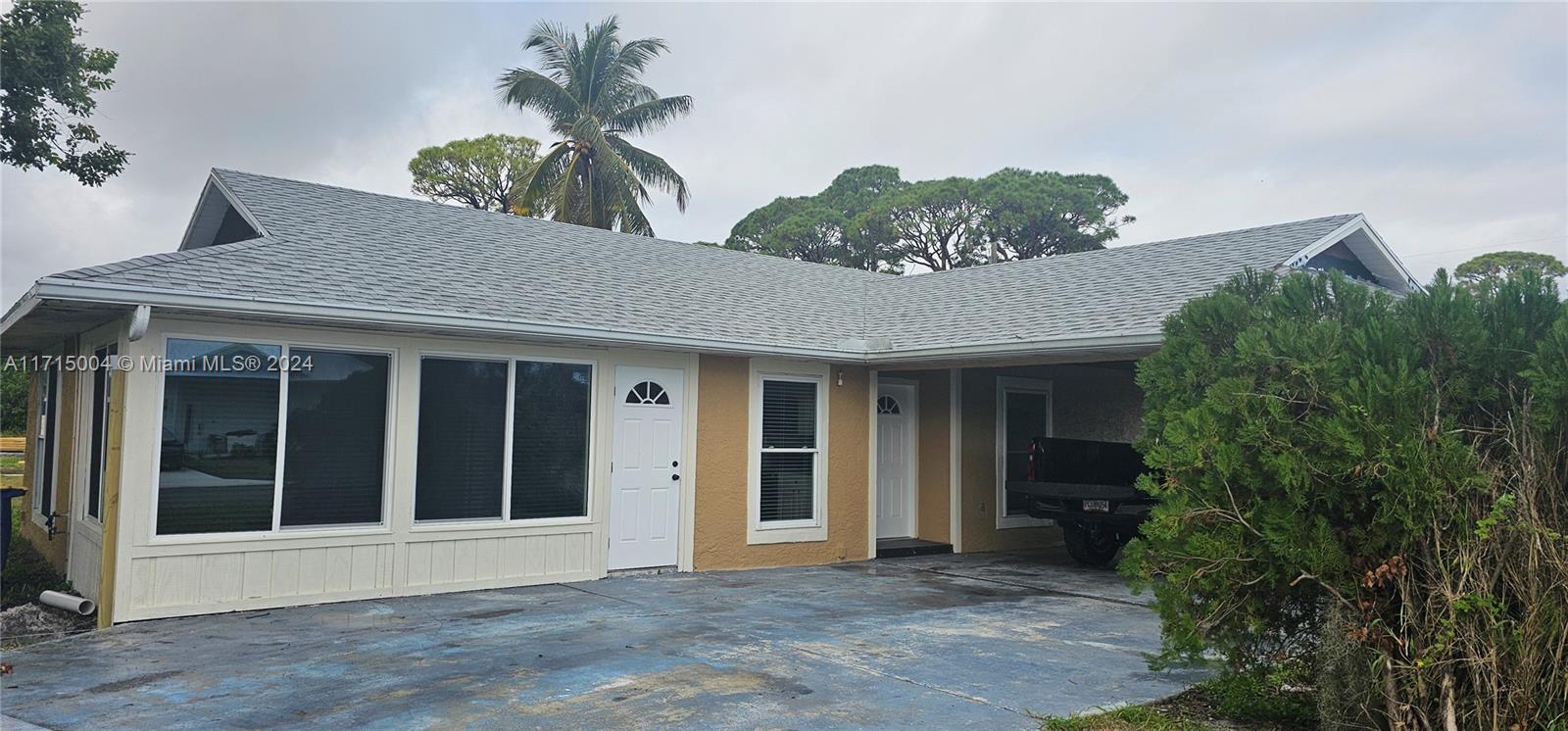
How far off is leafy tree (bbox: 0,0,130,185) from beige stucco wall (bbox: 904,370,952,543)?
11.6 metres

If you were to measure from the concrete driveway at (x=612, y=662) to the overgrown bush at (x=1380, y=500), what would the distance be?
1.29 meters

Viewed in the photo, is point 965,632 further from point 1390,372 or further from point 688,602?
point 1390,372

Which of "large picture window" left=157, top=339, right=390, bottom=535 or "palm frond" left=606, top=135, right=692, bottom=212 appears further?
"palm frond" left=606, top=135, right=692, bottom=212

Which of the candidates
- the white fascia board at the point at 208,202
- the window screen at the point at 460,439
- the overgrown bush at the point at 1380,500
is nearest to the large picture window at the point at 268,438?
the window screen at the point at 460,439

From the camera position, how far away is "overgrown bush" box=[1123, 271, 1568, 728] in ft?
13.0

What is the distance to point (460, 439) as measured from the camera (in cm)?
903

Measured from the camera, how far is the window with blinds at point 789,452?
36.9ft

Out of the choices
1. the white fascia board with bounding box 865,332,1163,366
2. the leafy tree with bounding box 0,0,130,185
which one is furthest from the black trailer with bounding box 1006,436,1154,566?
the leafy tree with bounding box 0,0,130,185

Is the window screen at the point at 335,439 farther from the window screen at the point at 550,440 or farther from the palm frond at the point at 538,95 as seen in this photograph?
the palm frond at the point at 538,95

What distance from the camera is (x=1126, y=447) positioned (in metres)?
12.2

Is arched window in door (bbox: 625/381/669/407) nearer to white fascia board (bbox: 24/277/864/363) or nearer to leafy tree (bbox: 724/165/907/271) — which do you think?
white fascia board (bbox: 24/277/864/363)

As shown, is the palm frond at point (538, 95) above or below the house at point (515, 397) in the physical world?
above

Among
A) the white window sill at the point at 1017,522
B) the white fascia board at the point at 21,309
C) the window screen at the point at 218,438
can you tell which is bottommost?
the white window sill at the point at 1017,522

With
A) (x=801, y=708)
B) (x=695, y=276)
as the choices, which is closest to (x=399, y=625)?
(x=801, y=708)
